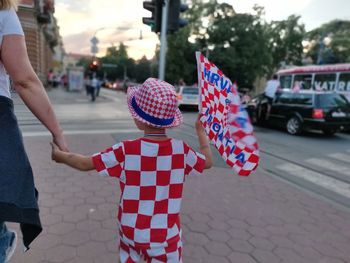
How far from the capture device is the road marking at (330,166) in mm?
7021

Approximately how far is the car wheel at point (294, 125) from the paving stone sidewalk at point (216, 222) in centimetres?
650

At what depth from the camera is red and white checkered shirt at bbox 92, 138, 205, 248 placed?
71.6 inches

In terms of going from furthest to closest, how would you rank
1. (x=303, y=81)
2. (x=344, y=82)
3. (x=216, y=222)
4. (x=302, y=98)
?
(x=303, y=81)
(x=344, y=82)
(x=302, y=98)
(x=216, y=222)

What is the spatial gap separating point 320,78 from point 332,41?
33516mm

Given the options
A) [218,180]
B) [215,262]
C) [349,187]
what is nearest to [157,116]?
[215,262]

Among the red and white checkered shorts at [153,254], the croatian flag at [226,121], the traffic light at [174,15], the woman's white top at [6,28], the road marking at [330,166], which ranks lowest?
the road marking at [330,166]

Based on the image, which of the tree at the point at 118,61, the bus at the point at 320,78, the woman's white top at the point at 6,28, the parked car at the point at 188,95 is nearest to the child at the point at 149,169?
the woman's white top at the point at 6,28

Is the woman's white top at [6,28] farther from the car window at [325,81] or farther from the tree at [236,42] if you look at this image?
the tree at [236,42]

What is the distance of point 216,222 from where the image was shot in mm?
3891

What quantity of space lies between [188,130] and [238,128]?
8622 mm

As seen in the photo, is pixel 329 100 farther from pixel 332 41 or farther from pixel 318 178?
pixel 332 41

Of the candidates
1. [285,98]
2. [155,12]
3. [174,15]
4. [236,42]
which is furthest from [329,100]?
[236,42]

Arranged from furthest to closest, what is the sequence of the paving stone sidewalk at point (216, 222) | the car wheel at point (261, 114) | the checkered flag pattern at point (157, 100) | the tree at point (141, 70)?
the tree at point (141, 70)
the car wheel at point (261, 114)
the paving stone sidewalk at point (216, 222)
the checkered flag pattern at point (157, 100)

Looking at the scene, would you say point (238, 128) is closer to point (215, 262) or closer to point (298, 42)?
point (215, 262)
